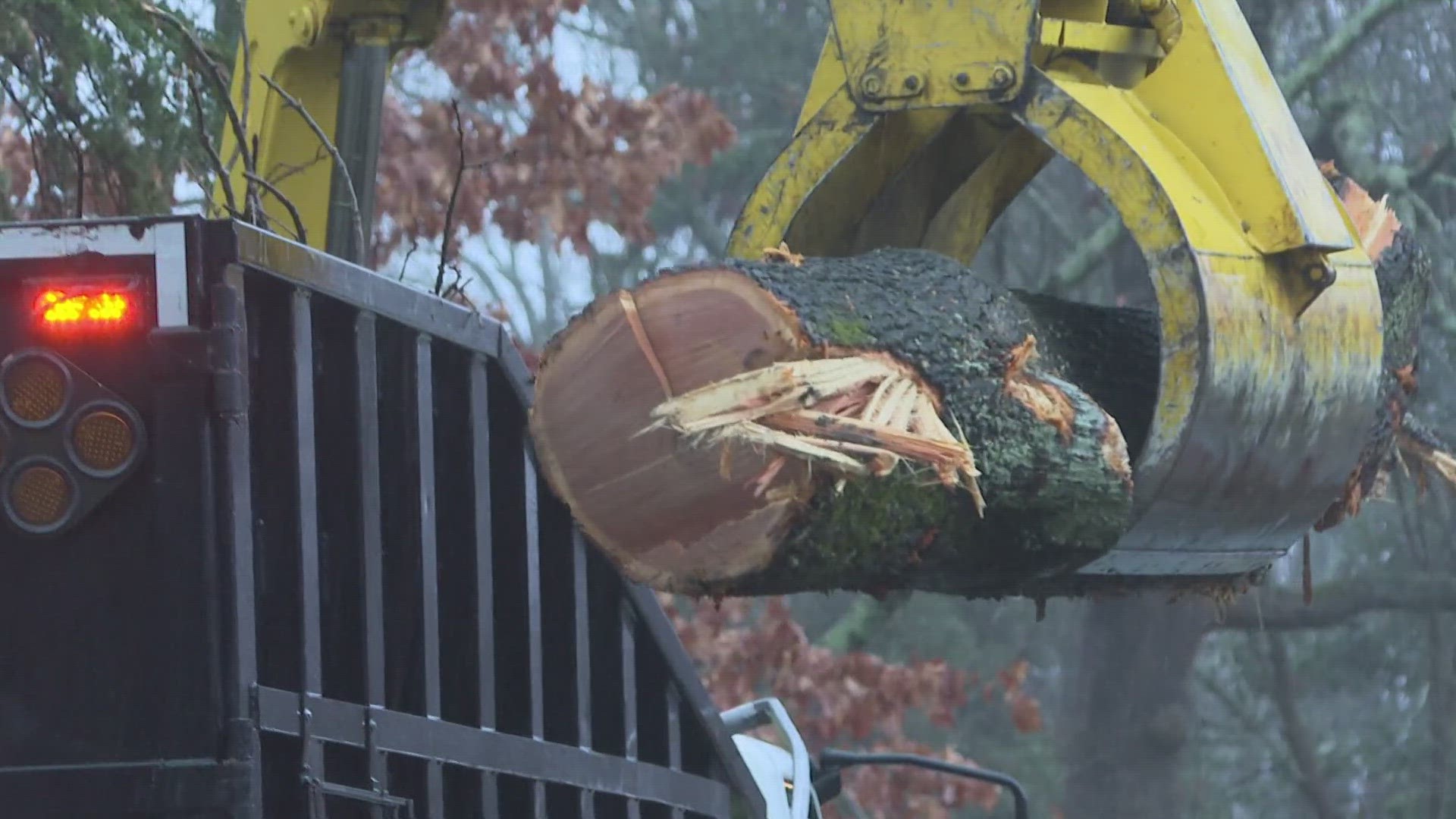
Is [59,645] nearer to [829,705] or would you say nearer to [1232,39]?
[1232,39]

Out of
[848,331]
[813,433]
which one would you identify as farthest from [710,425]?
[848,331]

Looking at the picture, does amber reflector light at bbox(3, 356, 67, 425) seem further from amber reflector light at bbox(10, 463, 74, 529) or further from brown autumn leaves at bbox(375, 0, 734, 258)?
brown autumn leaves at bbox(375, 0, 734, 258)

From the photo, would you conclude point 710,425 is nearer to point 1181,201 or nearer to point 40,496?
point 40,496

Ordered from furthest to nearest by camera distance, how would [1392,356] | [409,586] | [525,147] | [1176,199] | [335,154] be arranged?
[525,147], [335,154], [1392,356], [1176,199], [409,586]

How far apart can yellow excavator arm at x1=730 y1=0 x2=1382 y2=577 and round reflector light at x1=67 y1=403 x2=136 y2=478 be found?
5.25 ft

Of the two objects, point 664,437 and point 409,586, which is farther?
point 409,586

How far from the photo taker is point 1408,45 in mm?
20781

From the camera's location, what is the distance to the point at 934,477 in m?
3.39

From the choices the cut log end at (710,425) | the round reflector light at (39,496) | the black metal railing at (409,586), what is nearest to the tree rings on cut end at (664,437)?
the cut log end at (710,425)

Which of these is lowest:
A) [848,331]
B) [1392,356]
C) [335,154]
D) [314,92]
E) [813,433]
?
[813,433]

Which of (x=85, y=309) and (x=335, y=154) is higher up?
(x=335, y=154)

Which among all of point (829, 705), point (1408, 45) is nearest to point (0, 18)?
point (829, 705)

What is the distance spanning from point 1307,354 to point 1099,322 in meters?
0.45

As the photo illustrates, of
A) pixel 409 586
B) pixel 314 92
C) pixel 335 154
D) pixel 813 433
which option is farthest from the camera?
pixel 314 92
